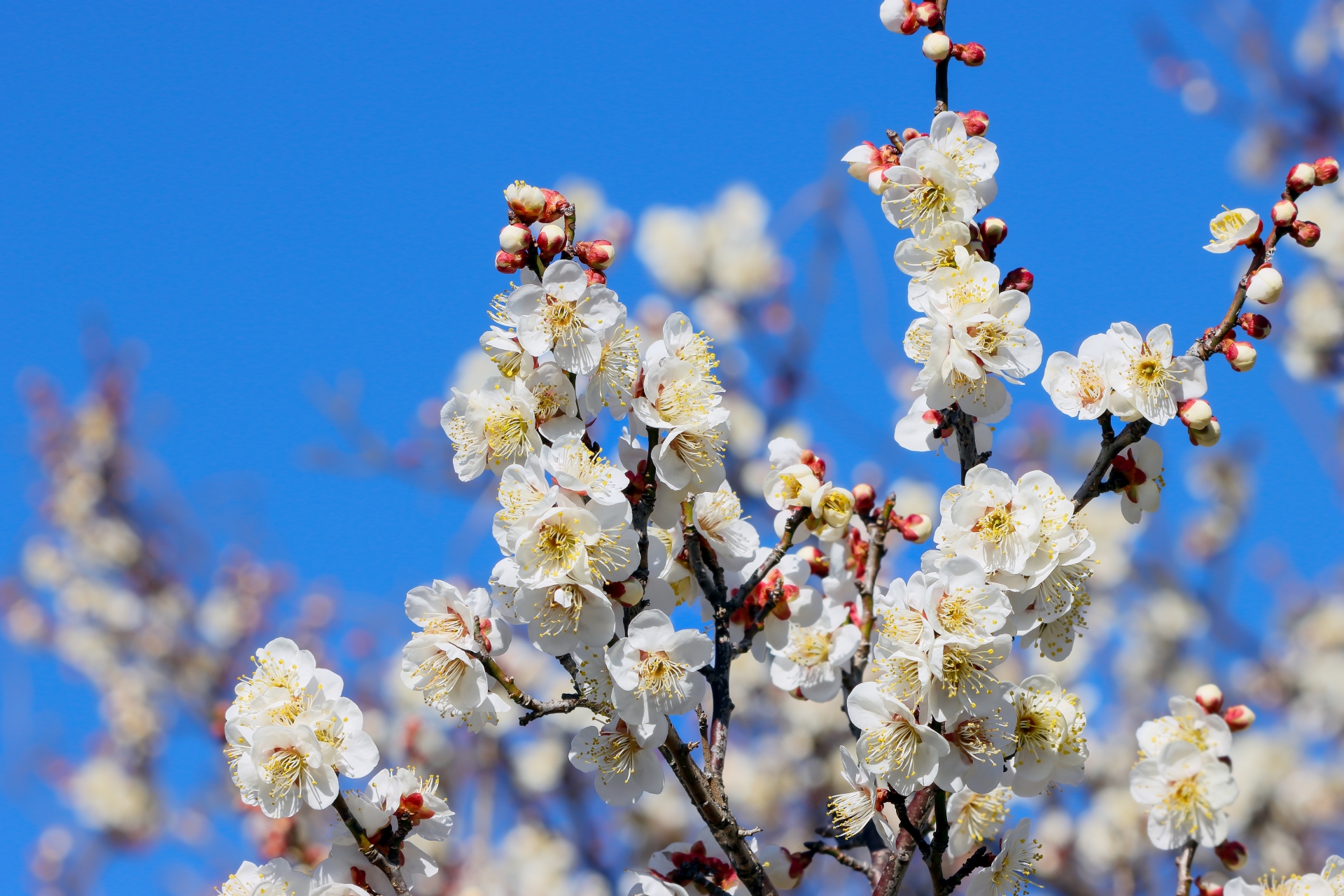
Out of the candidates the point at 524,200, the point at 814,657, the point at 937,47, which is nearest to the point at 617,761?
the point at 814,657

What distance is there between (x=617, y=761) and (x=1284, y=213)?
5.55 ft

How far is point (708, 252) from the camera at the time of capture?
28.3 feet

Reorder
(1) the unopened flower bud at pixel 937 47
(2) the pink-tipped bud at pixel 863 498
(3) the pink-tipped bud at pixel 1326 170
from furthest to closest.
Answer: (2) the pink-tipped bud at pixel 863 498, (1) the unopened flower bud at pixel 937 47, (3) the pink-tipped bud at pixel 1326 170

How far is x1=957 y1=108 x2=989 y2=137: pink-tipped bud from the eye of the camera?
2.35 m

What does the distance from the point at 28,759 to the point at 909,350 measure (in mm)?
8362

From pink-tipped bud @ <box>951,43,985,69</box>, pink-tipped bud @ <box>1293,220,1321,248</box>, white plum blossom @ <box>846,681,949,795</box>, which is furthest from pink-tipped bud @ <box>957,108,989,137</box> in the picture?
white plum blossom @ <box>846,681,949,795</box>

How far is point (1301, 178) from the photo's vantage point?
224 cm

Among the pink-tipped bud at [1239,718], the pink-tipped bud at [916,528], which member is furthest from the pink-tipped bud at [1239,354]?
the pink-tipped bud at [1239,718]

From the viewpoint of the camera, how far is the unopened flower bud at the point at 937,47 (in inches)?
94.8

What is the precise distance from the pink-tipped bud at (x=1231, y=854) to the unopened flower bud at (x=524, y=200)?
212 cm

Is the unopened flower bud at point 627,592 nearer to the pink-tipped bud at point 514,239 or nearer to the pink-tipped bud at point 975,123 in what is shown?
the pink-tipped bud at point 514,239

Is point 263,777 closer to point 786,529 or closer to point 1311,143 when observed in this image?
point 786,529

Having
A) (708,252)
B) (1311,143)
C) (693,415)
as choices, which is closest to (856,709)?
(693,415)

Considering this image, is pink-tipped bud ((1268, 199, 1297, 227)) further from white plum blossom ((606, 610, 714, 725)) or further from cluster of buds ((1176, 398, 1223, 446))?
white plum blossom ((606, 610, 714, 725))
